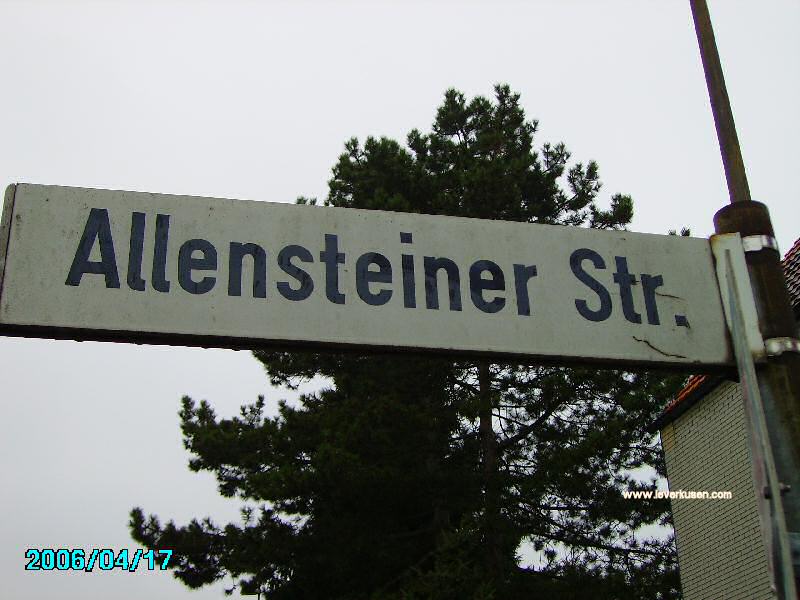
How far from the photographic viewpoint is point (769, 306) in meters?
3.10

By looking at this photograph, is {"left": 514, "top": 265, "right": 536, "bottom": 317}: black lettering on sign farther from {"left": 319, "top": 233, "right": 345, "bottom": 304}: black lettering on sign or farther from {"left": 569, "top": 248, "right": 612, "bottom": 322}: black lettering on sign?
{"left": 319, "top": 233, "right": 345, "bottom": 304}: black lettering on sign

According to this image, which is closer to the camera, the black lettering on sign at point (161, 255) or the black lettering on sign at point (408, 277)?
the black lettering on sign at point (161, 255)

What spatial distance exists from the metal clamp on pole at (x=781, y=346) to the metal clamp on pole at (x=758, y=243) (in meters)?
0.38

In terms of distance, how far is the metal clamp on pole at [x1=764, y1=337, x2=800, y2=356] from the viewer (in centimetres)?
298

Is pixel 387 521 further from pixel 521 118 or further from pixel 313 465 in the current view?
pixel 521 118

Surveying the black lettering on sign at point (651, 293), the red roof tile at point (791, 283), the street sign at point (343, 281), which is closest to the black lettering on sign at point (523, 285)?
the street sign at point (343, 281)

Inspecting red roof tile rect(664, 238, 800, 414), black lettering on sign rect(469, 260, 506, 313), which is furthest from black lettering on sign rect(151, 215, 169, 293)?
red roof tile rect(664, 238, 800, 414)

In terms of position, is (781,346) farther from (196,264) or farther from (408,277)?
(196,264)

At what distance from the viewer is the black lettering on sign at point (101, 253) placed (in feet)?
10.1

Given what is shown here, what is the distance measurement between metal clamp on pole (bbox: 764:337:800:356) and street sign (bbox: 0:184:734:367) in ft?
0.95

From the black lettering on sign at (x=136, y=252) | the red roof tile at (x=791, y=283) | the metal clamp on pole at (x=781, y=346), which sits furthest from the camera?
the red roof tile at (x=791, y=283)

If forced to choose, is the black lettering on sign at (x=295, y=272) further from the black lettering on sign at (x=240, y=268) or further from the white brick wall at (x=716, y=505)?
the white brick wall at (x=716, y=505)

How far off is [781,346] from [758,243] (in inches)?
16.8

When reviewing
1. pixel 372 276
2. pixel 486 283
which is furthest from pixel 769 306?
pixel 372 276
